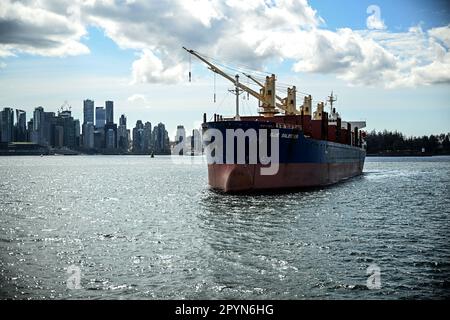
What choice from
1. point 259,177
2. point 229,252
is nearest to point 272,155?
point 259,177

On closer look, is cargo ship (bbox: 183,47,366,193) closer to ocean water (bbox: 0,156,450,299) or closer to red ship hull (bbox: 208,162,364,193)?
red ship hull (bbox: 208,162,364,193)

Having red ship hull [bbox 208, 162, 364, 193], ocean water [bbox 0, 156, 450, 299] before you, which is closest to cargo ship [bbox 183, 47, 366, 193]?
red ship hull [bbox 208, 162, 364, 193]

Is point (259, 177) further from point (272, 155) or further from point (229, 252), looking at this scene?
point (229, 252)

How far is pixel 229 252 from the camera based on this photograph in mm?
14836

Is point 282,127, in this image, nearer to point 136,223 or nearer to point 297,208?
point 297,208

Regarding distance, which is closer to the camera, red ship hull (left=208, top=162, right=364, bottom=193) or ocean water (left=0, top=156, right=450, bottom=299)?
ocean water (left=0, top=156, right=450, bottom=299)

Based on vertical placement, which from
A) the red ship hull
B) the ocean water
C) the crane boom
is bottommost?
the ocean water

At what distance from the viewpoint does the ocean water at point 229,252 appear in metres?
11.1

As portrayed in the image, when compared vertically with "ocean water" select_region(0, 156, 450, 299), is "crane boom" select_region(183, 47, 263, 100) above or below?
above

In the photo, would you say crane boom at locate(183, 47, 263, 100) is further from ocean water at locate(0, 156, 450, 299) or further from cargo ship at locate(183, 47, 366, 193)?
ocean water at locate(0, 156, 450, 299)

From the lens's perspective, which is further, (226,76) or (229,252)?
(226,76)

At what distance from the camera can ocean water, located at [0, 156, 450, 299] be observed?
11.1m

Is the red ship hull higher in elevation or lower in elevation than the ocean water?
higher
